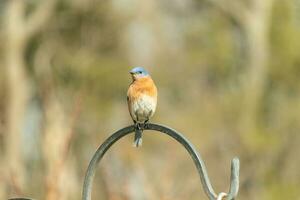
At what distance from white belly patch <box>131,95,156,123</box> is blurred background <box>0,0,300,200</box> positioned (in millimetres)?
14533

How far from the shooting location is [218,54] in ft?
86.5

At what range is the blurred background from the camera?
2277cm

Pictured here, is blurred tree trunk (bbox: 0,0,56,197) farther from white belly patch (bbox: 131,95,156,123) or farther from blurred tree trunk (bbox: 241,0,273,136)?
white belly patch (bbox: 131,95,156,123)

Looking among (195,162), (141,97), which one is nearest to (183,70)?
(141,97)

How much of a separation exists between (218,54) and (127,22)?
3.91 meters

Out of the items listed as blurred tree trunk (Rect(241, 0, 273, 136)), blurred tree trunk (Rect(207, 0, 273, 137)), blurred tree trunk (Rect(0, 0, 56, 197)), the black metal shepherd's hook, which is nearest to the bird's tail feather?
the black metal shepherd's hook

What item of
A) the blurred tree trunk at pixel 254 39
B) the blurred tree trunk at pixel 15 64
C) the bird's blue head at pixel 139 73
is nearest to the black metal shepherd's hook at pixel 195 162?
the bird's blue head at pixel 139 73

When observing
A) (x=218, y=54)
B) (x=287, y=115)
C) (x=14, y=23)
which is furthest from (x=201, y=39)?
(x=14, y=23)

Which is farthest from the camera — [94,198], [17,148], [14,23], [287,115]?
[287,115]

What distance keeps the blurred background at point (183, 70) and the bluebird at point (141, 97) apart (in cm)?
1445

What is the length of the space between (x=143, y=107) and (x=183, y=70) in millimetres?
19863

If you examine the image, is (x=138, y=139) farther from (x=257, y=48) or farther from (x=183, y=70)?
(x=257, y=48)

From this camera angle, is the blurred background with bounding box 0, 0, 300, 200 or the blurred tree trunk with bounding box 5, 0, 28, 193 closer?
the blurred tree trunk with bounding box 5, 0, 28, 193

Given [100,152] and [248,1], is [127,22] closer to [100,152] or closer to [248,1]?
[248,1]
